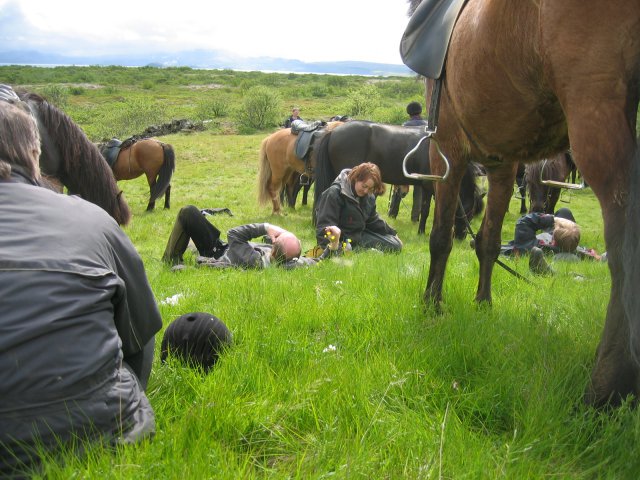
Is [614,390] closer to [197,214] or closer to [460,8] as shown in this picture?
[460,8]

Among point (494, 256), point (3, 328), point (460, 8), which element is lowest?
point (494, 256)

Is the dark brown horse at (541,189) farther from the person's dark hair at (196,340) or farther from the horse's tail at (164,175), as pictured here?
the horse's tail at (164,175)

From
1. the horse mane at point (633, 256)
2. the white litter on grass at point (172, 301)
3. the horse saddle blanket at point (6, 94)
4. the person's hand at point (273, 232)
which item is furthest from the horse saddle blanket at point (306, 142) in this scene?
the horse mane at point (633, 256)

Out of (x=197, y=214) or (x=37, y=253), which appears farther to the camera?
(x=197, y=214)

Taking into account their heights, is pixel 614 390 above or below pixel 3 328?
below

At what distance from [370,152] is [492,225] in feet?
24.0

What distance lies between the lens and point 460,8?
2799 millimetres

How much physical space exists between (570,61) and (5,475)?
216 cm

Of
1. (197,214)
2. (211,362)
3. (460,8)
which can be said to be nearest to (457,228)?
(197,214)

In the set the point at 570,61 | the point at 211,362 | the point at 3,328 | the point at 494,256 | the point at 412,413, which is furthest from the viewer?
the point at 494,256

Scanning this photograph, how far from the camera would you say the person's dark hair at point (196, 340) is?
2479mm

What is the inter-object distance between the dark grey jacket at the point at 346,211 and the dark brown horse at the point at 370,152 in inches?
120

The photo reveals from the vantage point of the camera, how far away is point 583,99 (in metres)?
1.73

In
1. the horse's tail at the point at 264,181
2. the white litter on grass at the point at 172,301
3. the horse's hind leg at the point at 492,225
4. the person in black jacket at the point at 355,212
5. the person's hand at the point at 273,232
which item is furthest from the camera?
the horse's tail at the point at 264,181
